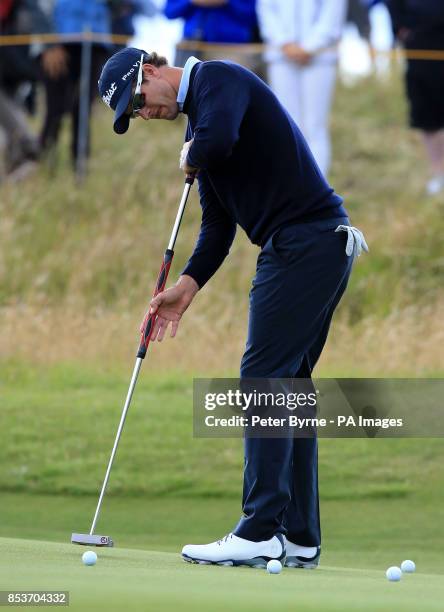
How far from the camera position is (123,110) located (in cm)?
546

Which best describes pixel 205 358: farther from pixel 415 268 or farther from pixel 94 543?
pixel 94 543

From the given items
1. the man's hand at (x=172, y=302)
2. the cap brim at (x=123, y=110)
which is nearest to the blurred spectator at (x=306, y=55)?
the man's hand at (x=172, y=302)

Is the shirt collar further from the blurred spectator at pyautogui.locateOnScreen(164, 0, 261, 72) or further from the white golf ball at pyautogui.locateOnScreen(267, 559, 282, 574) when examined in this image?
the blurred spectator at pyautogui.locateOnScreen(164, 0, 261, 72)

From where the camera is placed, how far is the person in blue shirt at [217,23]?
40.6 feet

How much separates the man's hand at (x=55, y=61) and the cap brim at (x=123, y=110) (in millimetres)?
7850

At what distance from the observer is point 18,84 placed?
46.2 feet

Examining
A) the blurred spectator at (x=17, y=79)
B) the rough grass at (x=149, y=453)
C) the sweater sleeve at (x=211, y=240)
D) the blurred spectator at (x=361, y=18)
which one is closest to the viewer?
the sweater sleeve at (x=211, y=240)

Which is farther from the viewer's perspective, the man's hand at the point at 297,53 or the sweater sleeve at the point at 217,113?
the man's hand at the point at 297,53

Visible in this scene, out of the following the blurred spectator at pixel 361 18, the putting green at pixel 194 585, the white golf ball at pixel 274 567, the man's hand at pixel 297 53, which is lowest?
the putting green at pixel 194 585

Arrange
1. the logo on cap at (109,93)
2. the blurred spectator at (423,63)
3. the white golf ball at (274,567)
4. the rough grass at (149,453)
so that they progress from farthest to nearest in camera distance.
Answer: the blurred spectator at (423,63)
the rough grass at (149,453)
the logo on cap at (109,93)
the white golf ball at (274,567)

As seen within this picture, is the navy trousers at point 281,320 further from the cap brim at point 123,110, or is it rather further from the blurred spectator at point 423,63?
the blurred spectator at point 423,63

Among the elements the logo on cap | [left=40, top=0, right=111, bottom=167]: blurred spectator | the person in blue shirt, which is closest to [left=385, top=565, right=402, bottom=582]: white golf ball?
the logo on cap

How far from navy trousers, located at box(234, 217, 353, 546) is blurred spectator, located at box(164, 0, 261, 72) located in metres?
7.24

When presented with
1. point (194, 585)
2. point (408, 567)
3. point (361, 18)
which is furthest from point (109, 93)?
point (361, 18)
